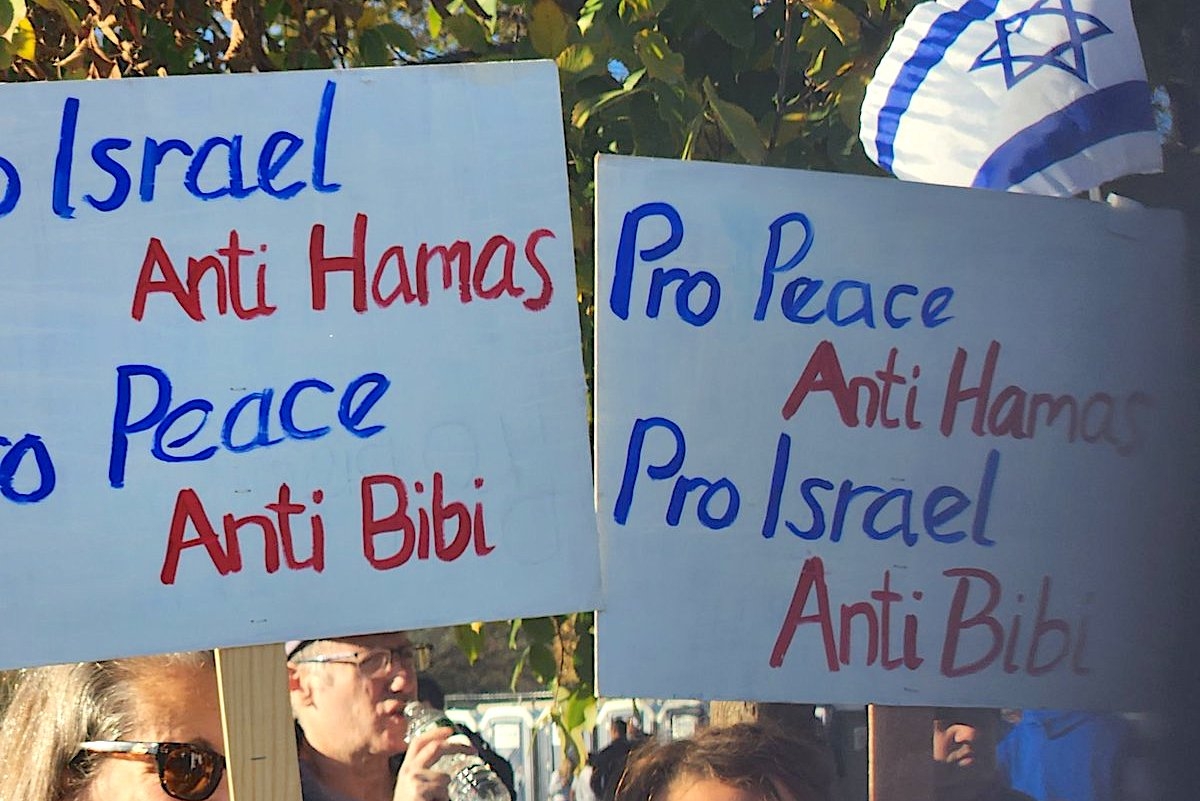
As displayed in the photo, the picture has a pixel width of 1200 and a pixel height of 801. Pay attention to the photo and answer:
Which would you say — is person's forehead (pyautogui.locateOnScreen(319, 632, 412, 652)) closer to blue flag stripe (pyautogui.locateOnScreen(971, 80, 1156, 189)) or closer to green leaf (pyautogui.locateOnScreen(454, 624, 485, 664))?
green leaf (pyautogui.locateOnScreen(454, 624, 485, 664))

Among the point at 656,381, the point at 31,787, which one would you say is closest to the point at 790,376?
the point at 656,381

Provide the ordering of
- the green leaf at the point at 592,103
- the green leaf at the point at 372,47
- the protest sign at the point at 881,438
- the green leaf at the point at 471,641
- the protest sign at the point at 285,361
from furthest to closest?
the green leaf at the point at 471,641
the green leaf at the point at 372,47
the green leaf at the point at 592,103
the protest sign at the point at 881,438
the protest sign at the point at 285,361

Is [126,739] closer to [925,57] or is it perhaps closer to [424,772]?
[424,772]

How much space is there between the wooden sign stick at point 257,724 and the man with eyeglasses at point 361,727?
0.69 m

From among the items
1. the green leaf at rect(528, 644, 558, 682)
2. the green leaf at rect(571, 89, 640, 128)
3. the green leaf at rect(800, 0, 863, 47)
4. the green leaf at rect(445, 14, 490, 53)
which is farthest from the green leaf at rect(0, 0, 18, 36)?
the green leaf at rect(528, 644, 558, 682)

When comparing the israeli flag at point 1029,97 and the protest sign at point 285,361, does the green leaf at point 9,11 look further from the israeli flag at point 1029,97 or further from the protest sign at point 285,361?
the israeli flag at point 1029,97

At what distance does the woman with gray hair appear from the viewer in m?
1.59

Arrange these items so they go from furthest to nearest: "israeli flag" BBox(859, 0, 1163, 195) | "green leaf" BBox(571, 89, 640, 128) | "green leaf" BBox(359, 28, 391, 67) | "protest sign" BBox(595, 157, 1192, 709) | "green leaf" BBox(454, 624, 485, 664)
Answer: "green leaf" BBox(454, 624, 485, 664)
"green leaf" BBox(359, 28, 391, 67)
"green leaf" BBox(571, 89, 640, 128)
"israeli flag" BBox(859, 0, 1163, 195)
"protest sign" BBox(595, 157, 1192, 709)

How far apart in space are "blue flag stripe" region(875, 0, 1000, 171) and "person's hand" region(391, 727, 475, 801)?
0.96 metres

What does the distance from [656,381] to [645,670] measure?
253 millimetres

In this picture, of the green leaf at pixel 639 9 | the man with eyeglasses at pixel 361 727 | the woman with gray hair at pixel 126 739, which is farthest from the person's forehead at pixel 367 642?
the green leaf at pixel 639 9

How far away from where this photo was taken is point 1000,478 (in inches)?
55.5

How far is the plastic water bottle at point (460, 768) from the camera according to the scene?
1.97m

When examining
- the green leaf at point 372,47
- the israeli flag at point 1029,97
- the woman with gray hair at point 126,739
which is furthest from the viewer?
the green leaf at point 372,47
